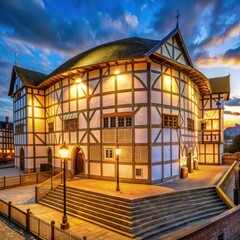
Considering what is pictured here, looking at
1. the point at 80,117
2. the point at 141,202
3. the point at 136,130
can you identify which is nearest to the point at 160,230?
the point at 141,202

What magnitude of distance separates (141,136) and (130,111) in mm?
2076

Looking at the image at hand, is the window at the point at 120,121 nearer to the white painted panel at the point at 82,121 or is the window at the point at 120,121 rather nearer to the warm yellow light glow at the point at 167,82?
the white painted panel at the point at 82,121

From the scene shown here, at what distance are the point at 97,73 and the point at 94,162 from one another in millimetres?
7409

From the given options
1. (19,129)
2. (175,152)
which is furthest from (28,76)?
(175,152)

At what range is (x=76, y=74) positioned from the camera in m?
17.8

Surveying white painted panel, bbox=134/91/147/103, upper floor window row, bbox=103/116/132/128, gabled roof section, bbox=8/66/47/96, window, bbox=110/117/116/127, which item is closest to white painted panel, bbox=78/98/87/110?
upper floor window row, bbox=103/116/132/128

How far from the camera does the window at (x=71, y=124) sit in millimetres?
18078

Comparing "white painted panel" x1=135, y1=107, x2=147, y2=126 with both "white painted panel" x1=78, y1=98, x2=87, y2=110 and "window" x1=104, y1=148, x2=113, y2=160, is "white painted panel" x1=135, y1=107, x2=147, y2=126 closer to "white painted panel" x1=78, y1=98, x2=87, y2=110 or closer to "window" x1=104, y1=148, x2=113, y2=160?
"window" x1=104, y1=148, x2=113, y2=160

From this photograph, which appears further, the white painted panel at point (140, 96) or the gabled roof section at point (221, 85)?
the gabled roof section at point (221, 85)

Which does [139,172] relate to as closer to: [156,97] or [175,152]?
[175,152]

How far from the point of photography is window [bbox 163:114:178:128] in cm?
1577

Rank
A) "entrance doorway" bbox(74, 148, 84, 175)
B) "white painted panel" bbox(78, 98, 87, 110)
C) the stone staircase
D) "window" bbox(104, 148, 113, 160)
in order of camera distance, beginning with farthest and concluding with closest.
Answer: "entrance doorway" bbox(74, 148, 84, 175), "white painted panel" bbox(78, 98, 87, 110), "window" bbox(104, 148, 113, 160), the stone staircase

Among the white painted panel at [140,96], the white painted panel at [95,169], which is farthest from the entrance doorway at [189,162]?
the white painted panel at [95,169]

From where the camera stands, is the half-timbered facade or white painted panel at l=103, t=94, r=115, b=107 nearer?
the half-timbered facade
